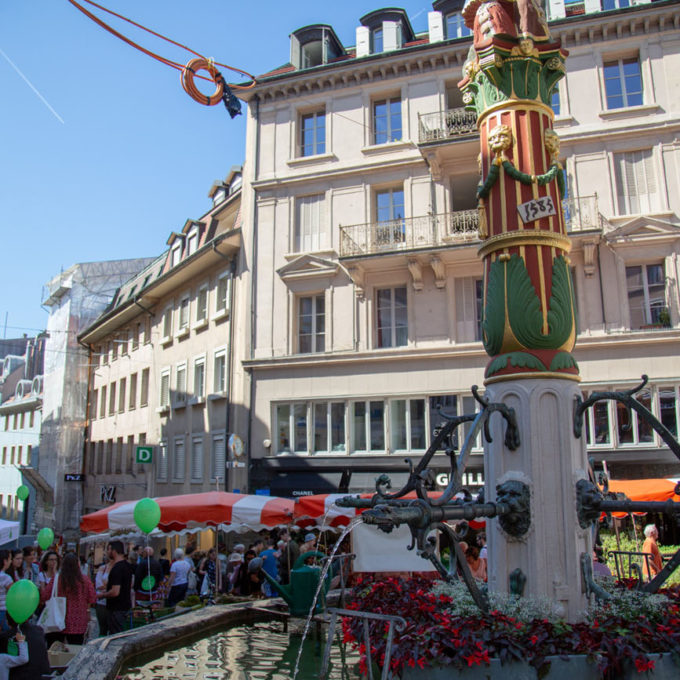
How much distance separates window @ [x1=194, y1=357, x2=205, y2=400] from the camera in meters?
28.5

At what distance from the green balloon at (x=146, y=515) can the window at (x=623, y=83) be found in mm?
17426

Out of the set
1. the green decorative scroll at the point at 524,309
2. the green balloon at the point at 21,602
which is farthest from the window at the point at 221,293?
the green decorative scroll at the point at 524,309

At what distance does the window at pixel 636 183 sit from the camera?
67.5ft

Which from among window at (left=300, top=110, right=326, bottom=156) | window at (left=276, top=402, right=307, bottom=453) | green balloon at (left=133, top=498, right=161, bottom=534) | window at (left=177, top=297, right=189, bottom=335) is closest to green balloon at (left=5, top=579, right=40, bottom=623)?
green balloon at (left=133, top=498, right=161, bottom=534)

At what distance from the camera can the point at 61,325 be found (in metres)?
47.6

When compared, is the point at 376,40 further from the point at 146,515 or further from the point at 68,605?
the point at 68,605

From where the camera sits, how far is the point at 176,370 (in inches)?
1226

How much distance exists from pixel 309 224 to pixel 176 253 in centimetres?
1231

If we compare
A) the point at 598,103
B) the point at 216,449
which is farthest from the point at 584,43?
the point at 216,449

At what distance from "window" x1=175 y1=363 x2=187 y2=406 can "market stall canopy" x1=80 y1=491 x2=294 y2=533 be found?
1588cm

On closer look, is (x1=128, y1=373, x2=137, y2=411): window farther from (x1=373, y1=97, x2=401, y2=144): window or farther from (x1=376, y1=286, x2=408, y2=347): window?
(x1=373, y1=97, x2=401, y2=144): window

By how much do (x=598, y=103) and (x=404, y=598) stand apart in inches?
759

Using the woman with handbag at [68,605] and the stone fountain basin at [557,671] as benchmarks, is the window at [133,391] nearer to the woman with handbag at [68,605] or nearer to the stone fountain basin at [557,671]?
the woman with handbag at [68,605]

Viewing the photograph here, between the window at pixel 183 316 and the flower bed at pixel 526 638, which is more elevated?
the window at pixel 183 316
